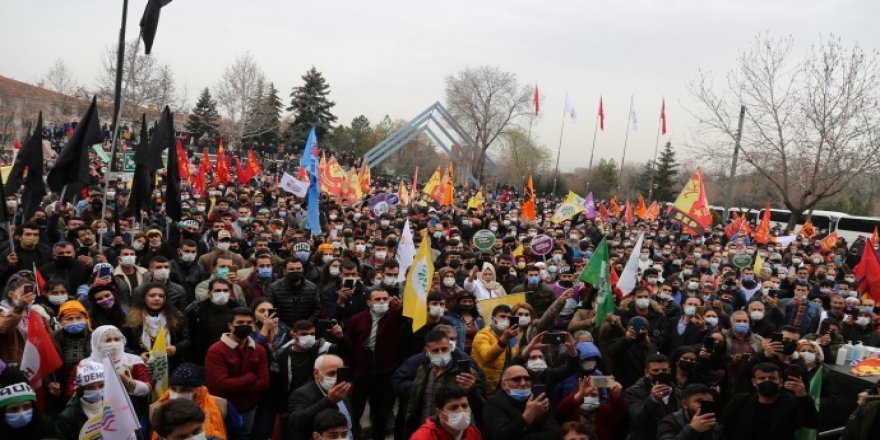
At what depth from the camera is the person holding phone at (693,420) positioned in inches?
169

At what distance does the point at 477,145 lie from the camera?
69500 millimetres

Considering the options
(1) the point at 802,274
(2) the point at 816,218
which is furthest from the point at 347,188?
(2) the point at 816,218

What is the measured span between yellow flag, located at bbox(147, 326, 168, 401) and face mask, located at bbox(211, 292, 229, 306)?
899mm

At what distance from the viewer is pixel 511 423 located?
4184 millimetres

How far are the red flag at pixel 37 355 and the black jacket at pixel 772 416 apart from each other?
4846 mm

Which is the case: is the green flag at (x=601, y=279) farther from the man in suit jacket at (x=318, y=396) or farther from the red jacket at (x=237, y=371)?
the red jacket at (x=237, y=371)

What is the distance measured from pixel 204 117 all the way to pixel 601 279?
55.4m

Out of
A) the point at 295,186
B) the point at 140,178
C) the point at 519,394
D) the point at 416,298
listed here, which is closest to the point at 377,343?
the point at 416,298

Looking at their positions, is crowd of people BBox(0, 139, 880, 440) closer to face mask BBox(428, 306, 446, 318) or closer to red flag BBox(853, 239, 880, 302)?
face mask BBox(428, 306, 446, 318)

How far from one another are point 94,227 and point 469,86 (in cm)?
6104

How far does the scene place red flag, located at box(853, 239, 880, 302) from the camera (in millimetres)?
10844

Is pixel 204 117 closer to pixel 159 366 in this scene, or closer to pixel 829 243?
pixel 829 243

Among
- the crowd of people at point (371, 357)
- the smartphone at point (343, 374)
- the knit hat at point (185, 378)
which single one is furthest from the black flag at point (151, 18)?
the smartphone at point (343, 374)

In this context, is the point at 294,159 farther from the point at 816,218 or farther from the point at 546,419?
the point at 546,419
